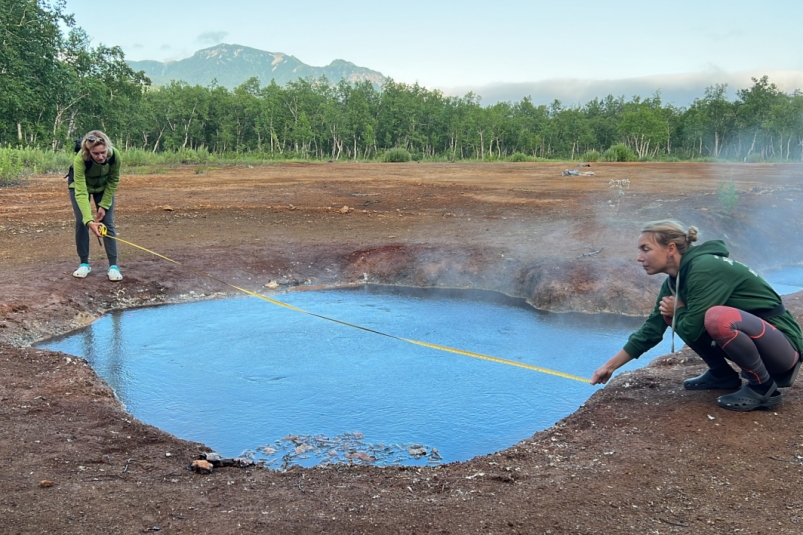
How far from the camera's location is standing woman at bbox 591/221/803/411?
3320 millimetres

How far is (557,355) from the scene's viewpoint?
19.3 feet

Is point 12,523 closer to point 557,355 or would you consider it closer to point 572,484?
point 572,484

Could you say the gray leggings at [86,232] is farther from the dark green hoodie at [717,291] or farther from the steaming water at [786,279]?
the steaming water at [786,279]

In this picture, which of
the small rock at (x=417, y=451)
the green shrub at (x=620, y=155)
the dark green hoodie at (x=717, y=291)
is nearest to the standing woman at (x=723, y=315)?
the dark green hoodie at (x=717, y=291)

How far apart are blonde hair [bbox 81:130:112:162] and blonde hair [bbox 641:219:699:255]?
5.23 meters

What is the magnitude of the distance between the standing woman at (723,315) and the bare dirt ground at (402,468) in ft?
0.85

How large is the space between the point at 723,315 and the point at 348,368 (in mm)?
3058

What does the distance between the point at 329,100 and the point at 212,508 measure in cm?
5902

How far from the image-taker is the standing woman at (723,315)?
3320 mm

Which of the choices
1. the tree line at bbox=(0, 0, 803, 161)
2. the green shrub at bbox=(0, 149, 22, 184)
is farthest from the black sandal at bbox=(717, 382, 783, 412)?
the tree line at bbox=(0, 0, 803, 161)

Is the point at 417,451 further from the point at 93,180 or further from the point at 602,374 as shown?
the point at 93,180

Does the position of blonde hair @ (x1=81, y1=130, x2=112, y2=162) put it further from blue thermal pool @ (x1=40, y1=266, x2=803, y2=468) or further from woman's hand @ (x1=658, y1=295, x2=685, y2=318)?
woman's hand @ (x1=658, y1=295, x2=685, y2=318)

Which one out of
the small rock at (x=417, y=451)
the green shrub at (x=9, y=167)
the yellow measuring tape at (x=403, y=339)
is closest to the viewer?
the small rock at (x=417, y=451)

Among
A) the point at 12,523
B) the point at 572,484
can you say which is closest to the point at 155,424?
the point at 12,523
